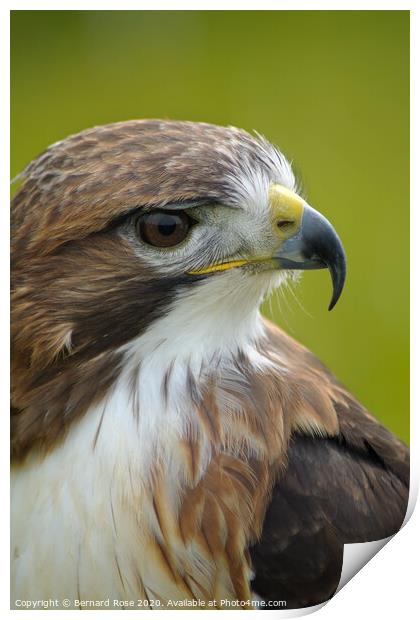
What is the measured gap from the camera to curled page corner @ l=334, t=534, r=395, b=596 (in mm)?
2157

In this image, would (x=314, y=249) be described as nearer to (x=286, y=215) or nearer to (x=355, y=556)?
(x=286, y=215)

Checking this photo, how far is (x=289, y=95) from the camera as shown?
2.24m

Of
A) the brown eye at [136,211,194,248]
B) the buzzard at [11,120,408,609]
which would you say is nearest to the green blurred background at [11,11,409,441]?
the buzzard at [11,120,408,609]

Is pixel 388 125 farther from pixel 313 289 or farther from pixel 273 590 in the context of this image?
pixel 273 590

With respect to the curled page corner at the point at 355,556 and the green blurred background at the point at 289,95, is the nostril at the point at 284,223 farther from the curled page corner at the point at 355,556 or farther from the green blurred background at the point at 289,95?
the curled page corner at the point at 355,556

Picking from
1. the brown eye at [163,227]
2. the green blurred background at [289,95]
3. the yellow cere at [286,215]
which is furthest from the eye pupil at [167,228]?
the green blurred background at [289,95]

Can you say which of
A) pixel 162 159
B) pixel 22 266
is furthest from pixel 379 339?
pixel 22 266

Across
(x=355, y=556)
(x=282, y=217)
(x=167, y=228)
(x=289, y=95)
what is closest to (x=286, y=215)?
(x=282, y=217)

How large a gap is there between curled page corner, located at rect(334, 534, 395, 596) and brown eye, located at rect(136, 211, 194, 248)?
86 cm

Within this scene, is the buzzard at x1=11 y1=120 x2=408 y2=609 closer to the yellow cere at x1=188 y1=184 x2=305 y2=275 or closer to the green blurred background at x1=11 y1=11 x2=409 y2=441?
the yellow cere at x1=188 y1=184 x2=305 y2=275

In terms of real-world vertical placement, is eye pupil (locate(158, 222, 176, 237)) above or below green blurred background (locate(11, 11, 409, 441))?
below

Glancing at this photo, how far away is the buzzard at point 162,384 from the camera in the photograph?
1.94m

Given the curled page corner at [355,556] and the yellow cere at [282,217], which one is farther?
the curled page corner at [355,556]

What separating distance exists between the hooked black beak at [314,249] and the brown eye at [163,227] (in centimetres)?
21
